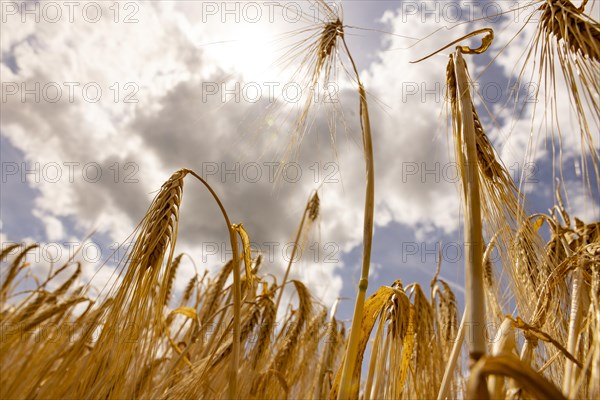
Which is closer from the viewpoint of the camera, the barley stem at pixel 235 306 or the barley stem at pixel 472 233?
the barley stem at pixel 472 233

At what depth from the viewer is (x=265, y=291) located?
1977 mm

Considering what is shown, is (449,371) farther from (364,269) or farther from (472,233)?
(472,233)

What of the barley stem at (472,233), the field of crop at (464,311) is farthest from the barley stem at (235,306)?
the barley stem at (472,233)

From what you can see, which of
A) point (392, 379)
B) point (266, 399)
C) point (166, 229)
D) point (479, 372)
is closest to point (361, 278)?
point (479, 372)

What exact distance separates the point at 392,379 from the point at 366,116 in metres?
0.77

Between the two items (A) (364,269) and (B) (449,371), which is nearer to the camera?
(A) (364,269)

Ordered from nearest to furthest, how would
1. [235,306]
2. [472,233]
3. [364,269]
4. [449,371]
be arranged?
[472,233] → [364,269] → [449,371] → [235,306]

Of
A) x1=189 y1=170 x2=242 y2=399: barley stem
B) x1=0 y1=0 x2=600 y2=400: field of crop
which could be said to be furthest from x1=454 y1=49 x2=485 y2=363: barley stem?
x1=189 y1=170 x2=242 y2=399: barley stem

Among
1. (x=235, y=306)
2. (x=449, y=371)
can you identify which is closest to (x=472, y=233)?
(x=449, y=371)

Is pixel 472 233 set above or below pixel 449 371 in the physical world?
above

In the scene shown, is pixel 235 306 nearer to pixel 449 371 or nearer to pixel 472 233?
pixel 449 371

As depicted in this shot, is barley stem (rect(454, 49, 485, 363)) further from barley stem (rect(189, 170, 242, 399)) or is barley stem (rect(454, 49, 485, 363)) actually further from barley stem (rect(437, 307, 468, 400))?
barley stem (rect(189, 170, 242, 399))

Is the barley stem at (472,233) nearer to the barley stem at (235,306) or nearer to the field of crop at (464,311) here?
the field of crop at (464,311)


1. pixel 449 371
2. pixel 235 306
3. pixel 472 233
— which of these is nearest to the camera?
pixel 472 233
